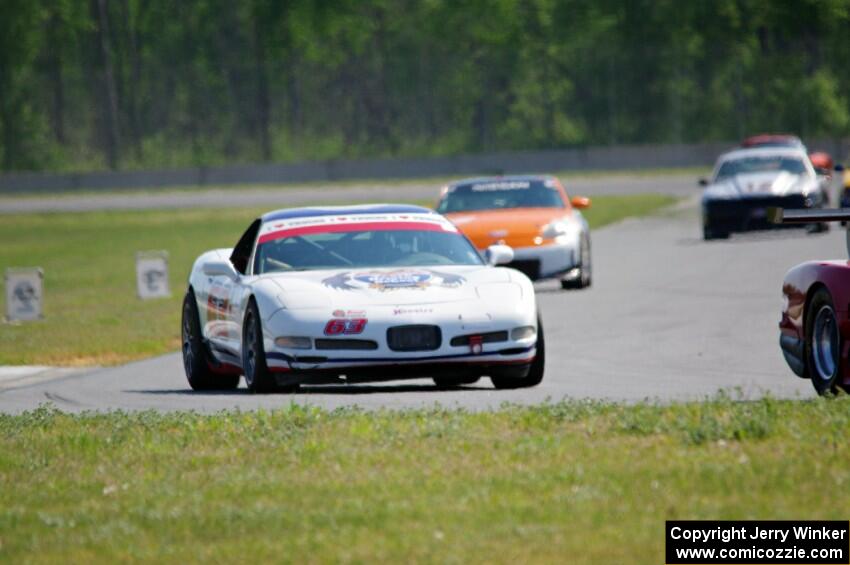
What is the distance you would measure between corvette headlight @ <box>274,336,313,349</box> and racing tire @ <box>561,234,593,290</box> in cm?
1193

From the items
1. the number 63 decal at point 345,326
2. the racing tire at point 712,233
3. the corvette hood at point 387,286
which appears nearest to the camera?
the number 63 decal at point 345,326

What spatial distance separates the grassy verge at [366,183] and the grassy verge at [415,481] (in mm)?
57156

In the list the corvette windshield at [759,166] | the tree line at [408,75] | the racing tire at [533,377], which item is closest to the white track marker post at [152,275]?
the corvette windshield at [759,166]

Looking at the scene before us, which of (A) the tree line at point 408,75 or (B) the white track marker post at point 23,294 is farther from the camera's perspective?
(A) the tree line at point 408,75

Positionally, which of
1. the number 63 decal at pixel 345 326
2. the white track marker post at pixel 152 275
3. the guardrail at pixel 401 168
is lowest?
the guardrail at pixel 401 168

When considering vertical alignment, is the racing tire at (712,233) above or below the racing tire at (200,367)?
below

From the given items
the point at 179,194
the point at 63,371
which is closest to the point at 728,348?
the point at 63,371

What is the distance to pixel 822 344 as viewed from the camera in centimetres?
1153

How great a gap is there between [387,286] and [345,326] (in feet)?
1.79

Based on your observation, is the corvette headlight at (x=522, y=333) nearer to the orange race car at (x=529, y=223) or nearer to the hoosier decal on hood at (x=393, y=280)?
the hoosier decal on hood at (x=393, y=280)

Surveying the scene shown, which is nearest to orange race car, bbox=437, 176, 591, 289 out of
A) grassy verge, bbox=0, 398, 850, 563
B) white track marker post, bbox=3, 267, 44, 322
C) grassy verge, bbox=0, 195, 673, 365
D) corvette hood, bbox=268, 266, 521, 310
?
grassy verge, bbox=0, 195, 673, 365

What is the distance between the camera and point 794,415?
31.3 ft

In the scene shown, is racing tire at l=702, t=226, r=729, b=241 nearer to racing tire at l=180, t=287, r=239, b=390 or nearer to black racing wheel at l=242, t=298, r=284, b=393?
racing tire at l=180, t=287, r=239, b=390

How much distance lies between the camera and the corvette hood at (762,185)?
32.2 m
